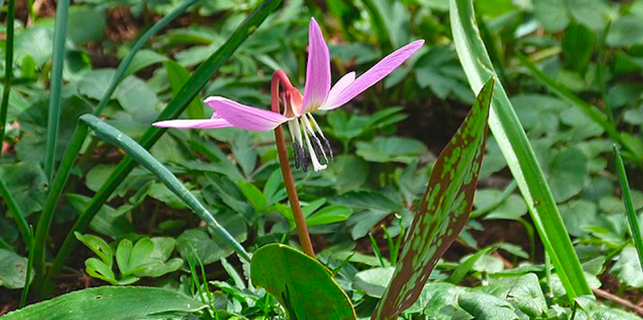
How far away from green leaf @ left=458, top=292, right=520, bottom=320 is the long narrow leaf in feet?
2.07

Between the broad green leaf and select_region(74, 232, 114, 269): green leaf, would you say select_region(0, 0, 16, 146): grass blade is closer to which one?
select_region(74, 232, 114, 269): green leaf

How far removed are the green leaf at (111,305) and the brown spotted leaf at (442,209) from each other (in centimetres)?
37

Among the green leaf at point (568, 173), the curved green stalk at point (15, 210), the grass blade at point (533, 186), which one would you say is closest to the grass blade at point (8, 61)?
the curved green stalk at point (15, 210)

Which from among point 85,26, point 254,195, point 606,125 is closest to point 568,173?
point 606,125

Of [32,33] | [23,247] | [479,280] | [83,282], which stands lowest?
[479,280]

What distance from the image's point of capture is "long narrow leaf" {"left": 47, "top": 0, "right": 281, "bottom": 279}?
1482 mm

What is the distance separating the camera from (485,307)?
1.34 metres

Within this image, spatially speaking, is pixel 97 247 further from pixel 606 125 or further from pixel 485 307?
pixel 606 125

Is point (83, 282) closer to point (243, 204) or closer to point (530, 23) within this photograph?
point (243, 204)

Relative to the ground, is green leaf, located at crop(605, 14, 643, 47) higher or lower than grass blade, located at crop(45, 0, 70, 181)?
lower

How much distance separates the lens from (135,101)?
6.67ft

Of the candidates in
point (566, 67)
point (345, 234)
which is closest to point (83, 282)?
point (345, 234)


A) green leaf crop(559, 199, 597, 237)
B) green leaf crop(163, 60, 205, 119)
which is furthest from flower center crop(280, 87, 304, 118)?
green leaf crop(559, 199, 597, 237)

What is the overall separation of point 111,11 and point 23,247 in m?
1.51
